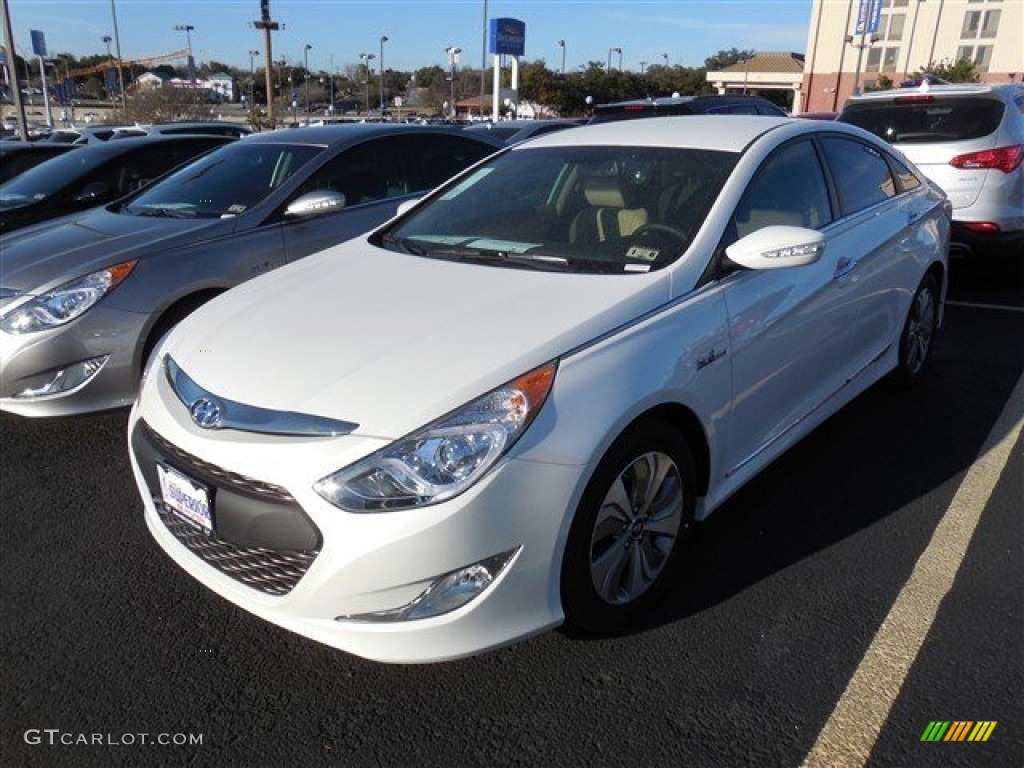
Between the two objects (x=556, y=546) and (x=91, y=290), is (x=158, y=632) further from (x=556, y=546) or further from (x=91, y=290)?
(x=91, y=290)

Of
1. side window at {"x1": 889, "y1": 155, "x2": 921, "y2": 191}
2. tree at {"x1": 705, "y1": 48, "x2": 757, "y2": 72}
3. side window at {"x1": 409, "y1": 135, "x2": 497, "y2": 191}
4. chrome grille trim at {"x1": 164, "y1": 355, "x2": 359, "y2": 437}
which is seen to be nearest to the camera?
chrome grille trim at {"x1": 164, "y1": 355, "x2": 359, "y2": 437}

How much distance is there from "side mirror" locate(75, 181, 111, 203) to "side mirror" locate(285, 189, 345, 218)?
2.71 meters

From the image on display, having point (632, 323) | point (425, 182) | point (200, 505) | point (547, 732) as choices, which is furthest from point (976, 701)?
point (425, 182)

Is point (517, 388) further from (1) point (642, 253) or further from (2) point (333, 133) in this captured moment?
(2) point (333, 133)

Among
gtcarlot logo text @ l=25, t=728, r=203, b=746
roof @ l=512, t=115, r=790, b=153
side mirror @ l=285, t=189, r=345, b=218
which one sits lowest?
gtcarlot logo text @ l=25, t=728, r=203, b=746

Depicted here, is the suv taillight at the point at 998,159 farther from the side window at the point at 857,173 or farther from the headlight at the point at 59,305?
the headlight at the point at 59,305

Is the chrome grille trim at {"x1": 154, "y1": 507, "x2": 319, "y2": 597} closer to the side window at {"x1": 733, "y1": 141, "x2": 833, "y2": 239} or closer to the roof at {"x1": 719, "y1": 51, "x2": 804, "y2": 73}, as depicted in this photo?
the side window at {"x1": 733, "y1": 141, "x2": 833, "y2": 239}

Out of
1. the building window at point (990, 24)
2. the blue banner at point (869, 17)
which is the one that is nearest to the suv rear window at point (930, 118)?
the blue banner at point (869, 17)

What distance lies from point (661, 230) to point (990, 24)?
7610 cm

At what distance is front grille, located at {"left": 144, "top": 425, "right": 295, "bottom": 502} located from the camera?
2.06 meters

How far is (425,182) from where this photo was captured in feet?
18.4

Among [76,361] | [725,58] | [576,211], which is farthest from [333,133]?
[725,58]

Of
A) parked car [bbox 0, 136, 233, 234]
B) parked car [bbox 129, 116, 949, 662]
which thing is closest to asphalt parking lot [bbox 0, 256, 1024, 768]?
parked car [bbox 129, 116, 949, 662]

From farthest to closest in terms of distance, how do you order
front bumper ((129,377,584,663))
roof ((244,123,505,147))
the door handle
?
1. roof ((244,123,505,147))
2. the door handle
3. front bumper ((129,377,584,663))
